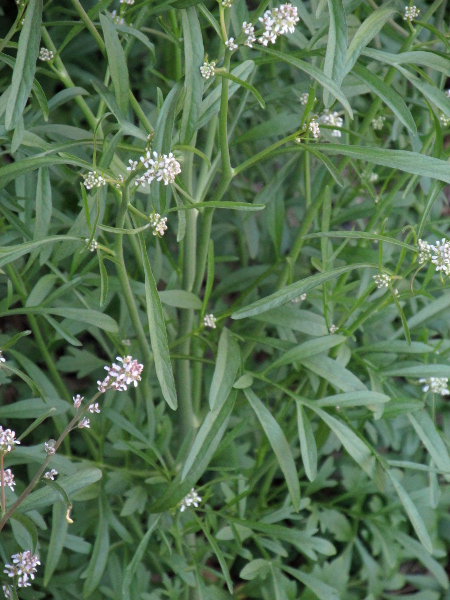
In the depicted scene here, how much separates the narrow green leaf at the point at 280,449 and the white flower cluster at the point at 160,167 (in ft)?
0.97

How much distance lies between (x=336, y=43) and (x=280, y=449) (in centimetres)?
42

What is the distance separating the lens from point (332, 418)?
2.35ft

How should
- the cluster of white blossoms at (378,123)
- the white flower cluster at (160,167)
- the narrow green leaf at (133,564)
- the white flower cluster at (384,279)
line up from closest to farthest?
the white flower cluster at (160,167) → the white flower cluster at (384,279) → the narrow green leaf at (133,564) → the cluster of white blossoms at (378,123)

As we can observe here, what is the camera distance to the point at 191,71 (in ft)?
1.74

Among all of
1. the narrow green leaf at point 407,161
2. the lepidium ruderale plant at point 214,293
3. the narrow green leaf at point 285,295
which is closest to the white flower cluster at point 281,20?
the lepidium ruderale plant at point 214,293

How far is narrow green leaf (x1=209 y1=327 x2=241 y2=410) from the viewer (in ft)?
2.16

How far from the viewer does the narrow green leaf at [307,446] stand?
2.20 feet

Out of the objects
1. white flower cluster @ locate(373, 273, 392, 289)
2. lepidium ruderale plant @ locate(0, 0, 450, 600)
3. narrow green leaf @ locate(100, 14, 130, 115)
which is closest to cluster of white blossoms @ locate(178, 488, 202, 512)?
lepidium ruderale plant @ locate(0, 0, 450, 600)

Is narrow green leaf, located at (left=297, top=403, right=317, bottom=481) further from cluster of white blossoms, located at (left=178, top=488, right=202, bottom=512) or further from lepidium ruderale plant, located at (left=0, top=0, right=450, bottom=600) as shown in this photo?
cluster of white blossoms, located at (left=178, top=488, right=202, bottom=512)

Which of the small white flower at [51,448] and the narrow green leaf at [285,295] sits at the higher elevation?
the narrow green leaf at [285,295]

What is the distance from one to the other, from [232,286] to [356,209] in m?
0.21

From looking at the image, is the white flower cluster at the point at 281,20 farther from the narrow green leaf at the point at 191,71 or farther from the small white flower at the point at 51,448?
the small white flower at the point at 51,448

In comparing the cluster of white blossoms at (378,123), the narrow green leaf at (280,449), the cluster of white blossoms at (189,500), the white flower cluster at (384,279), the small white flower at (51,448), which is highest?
the cluster of white blossoms at (378,123)

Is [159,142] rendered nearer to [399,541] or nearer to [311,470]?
→ [311,470]
